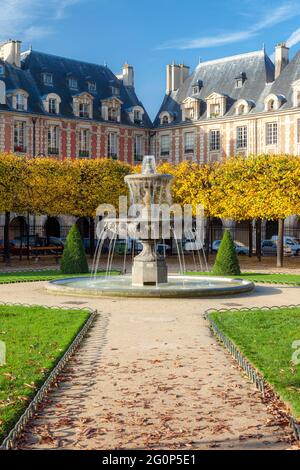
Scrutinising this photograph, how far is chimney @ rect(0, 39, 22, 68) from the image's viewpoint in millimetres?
39750

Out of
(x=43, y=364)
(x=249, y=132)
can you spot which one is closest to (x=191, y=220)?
(x=249, y=132)

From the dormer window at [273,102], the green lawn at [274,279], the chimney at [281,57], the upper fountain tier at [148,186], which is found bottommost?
the green lawn at [274,279]

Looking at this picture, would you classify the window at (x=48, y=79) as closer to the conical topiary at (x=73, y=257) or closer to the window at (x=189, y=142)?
the window at (x=189, y=142)

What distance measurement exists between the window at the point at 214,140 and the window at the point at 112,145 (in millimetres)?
6117

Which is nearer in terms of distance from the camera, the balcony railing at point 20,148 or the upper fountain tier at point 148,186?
the upper fountain tier at point 148,186

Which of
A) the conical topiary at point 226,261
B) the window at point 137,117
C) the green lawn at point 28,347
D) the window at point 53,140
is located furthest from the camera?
the window at point 137,117

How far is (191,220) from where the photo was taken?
1361 inches

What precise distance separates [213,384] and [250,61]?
121 feet

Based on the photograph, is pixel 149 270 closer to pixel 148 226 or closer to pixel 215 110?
pixel 148 226

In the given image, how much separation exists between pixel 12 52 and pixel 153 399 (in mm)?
36623

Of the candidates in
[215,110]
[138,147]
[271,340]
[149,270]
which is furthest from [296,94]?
[271,340]

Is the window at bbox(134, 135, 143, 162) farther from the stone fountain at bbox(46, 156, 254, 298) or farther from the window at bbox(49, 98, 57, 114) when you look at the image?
the stone fountain at bbox(46, 156, 254, 298)

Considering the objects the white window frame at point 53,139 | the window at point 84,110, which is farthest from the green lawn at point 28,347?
the window at point 84,110

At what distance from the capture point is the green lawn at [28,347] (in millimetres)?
6219
